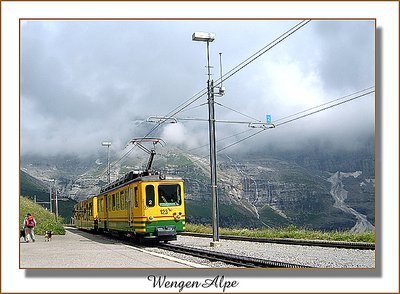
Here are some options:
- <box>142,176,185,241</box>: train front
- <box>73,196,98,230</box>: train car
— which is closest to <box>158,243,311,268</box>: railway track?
<box>142,176,185,241</box>: train front

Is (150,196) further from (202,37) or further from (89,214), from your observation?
(89,214)

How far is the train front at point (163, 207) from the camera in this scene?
838 inches

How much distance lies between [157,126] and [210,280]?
16.8m

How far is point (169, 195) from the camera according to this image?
71.6 ft

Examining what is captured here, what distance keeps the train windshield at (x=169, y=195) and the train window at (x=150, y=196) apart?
283 millimetres

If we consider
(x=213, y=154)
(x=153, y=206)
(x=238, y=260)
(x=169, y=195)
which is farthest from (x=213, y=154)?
(x=238, y=260)

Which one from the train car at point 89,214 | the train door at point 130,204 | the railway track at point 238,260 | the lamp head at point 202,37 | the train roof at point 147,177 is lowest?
the train car at point 89,214

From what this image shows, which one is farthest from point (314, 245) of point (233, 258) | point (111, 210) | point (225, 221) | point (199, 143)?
point (225, 221)

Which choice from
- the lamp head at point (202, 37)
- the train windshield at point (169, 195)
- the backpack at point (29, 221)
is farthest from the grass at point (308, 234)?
the backpack at point (29, 221)

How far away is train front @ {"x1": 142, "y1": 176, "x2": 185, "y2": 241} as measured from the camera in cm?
2128

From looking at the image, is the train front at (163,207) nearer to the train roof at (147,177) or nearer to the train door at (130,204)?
the train roof at (147,177)

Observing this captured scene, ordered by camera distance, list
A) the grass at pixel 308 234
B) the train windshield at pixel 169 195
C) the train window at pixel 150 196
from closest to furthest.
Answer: the train window at pixel 150 196 < the train windshield at pixel 169 195 < the grass at pixel 308 234

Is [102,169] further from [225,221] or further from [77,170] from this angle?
[225,221]

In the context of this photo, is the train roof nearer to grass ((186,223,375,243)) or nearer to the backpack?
the backpack
